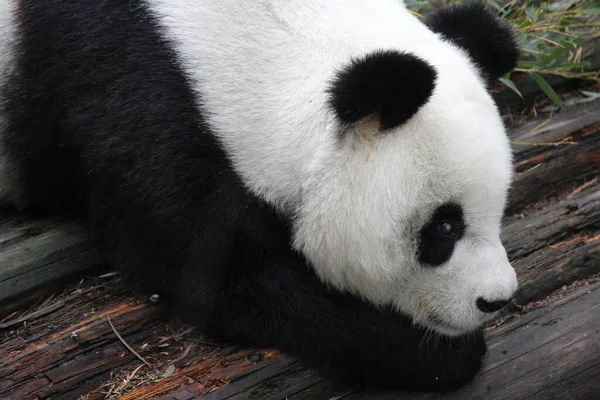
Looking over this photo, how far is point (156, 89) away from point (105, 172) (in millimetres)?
396

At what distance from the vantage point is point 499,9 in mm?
5062

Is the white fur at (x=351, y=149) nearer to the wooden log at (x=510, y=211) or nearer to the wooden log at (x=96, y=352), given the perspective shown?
the wooden log at (x=96, y=352)

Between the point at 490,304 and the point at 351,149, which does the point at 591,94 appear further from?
the point at 351,149

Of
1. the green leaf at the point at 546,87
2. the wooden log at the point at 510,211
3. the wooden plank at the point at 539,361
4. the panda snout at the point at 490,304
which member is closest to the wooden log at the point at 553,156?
the wooden log at the point at 510,211

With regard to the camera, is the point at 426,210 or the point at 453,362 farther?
the point at 453,362

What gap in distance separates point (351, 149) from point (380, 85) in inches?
11.1

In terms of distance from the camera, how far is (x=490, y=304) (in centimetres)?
282

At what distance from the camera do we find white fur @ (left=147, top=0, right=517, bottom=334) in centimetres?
273

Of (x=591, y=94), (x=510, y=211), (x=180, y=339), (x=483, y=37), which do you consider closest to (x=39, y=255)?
(x=180, y=339)

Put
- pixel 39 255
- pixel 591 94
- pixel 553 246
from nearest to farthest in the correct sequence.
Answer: pixel 39 255, pixel 553 246, pixel 591 94

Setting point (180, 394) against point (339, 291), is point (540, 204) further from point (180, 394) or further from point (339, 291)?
point (180, 394)

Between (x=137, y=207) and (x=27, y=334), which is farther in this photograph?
(x=27, y=334)

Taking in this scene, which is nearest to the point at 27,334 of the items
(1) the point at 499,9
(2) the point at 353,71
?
(2) the point at 353,71

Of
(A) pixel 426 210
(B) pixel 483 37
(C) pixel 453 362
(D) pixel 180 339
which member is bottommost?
(C) pixel 453 362
